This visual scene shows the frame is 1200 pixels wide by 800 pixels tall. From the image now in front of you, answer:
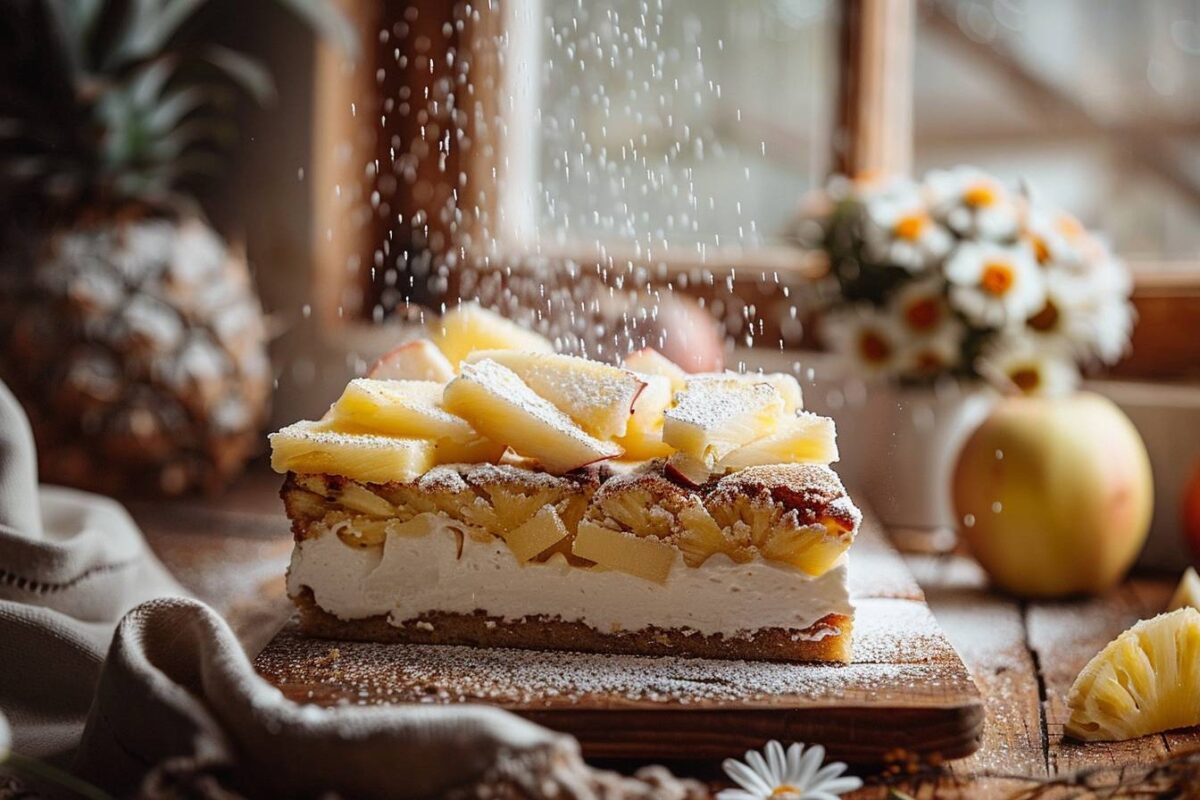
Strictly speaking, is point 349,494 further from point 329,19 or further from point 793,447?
point 329,19

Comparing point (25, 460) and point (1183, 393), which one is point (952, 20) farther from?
point (25, 460)

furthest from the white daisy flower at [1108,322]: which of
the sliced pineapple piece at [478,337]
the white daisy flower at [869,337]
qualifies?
the sliced pineapple piece at [478,337]

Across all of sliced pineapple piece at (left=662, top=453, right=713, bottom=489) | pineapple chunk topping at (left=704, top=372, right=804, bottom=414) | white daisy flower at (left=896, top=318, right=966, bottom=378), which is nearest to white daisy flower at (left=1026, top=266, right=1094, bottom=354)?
white daisy flower at (left=896, top=318, right=966, bottom=378)

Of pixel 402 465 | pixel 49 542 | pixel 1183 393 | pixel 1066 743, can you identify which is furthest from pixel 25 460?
pixel 1183 393

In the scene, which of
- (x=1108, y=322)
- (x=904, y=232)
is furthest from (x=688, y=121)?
(x=1108, y=322)

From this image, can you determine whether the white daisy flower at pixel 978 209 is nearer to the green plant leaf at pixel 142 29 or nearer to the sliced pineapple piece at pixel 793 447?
the sliced pineapple piece at pixel 793 447

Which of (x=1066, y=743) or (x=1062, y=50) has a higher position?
(x=1062, y=50)
